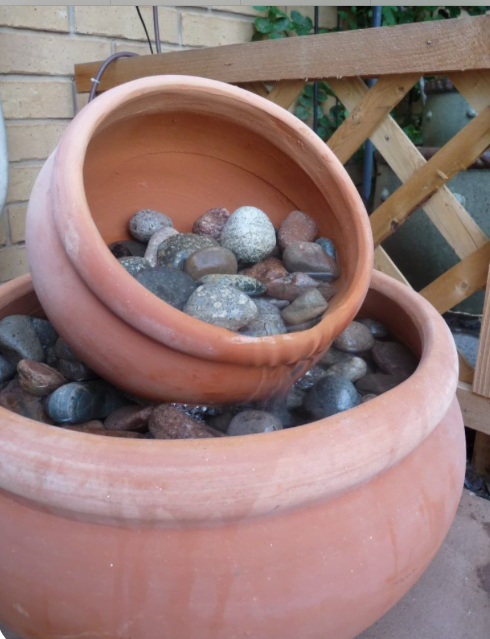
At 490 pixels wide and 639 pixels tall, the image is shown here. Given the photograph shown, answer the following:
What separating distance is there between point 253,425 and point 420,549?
0.28 metres

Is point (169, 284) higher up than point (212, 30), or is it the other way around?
point (212, 30)

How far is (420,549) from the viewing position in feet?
2.31

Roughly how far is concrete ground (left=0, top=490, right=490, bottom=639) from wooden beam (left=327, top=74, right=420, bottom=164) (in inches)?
40.2

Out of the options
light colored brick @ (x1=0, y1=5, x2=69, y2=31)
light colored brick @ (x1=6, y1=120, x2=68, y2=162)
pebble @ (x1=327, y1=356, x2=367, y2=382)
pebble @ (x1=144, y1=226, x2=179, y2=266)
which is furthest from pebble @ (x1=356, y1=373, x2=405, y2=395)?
light colored brick @ (x1=0, y1=5, x2=69, y2=31)

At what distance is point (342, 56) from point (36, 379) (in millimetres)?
1081

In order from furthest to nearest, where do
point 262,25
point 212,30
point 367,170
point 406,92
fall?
1. point 367,170
2. point 262,25
3. point 212,30
4. point 406,92

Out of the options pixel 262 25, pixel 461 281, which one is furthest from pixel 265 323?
pixel 262 25

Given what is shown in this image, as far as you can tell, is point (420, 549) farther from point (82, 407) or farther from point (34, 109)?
point (34, 109)

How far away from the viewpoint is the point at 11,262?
192 centimetres

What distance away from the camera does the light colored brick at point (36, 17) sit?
67.9 inches

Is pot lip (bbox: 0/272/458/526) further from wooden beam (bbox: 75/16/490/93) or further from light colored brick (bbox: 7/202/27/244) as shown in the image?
light colored brick (bbox: 7/202/27/244)

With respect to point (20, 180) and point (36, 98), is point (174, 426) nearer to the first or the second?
→ point (20, 180)

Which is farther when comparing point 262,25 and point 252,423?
point 262,25

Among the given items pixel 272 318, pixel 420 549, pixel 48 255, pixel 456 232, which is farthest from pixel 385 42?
pixel 420 549
